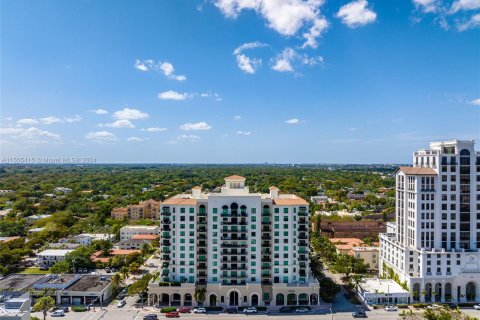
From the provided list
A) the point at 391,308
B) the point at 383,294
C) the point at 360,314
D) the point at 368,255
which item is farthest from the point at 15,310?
the point at 368,255

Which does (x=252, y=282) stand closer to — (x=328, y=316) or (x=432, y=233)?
(x=328, y=316)

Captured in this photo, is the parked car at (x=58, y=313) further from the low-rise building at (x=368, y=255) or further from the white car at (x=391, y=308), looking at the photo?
the low-rise building at (x=368, y=255)

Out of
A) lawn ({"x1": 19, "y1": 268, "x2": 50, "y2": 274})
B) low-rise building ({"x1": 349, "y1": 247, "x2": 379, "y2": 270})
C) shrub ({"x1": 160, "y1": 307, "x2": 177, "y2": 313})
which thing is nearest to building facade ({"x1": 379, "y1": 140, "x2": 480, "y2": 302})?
low-rise building ({"x1": 349, "y1": 247, "x2": 379, "y2": 270})

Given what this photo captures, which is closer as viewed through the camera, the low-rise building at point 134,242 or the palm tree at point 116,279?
the palm tree at point 116,279

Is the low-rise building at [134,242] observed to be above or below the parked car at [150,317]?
above

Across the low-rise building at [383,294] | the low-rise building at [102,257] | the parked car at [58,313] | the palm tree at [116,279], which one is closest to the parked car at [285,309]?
the low-rise building at [383,294]

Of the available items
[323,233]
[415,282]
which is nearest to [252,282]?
[415,282]

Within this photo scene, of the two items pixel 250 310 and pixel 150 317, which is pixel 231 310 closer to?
pixel 250 310
